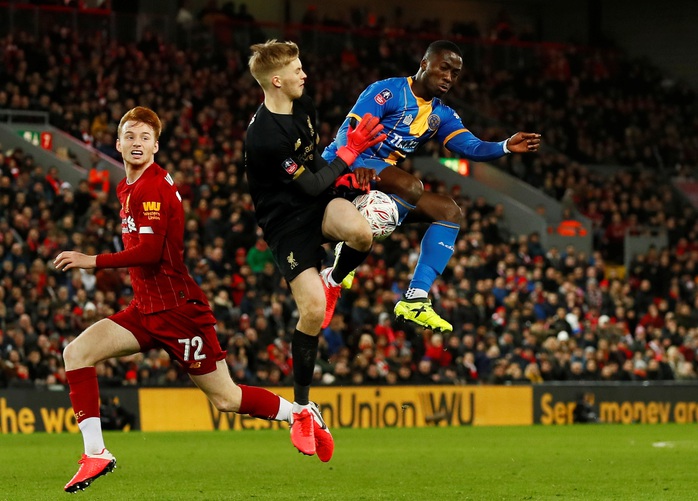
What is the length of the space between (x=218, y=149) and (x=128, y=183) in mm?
16573

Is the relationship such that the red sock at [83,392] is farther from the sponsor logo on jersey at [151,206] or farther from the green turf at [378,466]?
the sponsor logo on jersey at [151,206]

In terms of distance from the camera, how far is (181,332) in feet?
28.6

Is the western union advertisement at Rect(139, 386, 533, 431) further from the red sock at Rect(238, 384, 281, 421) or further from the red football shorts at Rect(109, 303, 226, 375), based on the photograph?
the red football shorts at Rect(109, 303, 226, 375)

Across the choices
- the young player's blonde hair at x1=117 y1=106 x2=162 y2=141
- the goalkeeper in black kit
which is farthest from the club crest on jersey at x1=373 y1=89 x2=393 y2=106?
the young player's blonde hair at x1=117 y1=106 x2=162 y2=141

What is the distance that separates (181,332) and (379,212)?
64.9 inches

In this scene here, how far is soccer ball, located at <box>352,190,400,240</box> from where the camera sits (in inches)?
360

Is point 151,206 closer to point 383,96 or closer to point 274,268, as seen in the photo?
point 383,96

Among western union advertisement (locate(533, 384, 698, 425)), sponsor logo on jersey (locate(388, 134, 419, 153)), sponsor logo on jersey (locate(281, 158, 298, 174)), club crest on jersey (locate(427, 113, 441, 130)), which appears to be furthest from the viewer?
western union advertisement (locate(533, 384, 698, 425))

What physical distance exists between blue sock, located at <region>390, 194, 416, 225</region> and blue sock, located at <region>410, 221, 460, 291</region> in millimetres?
251

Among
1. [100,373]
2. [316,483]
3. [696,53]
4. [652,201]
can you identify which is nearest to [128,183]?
[316,483]

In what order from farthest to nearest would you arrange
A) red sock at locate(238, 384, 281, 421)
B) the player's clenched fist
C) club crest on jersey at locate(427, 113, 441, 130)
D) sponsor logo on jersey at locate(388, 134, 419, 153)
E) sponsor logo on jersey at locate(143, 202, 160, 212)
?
club crest on jersey at locate(427, 113, 441, 130)
sponsor logo on jersey at locate(388, 134, 419, 153)
red sock at locate(238, 384, 281, 421)
sponsor logo on jersey at locate(143, 202, 160, 212)
the player's clenched fist

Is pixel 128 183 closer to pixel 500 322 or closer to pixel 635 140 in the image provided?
pixel 500 322

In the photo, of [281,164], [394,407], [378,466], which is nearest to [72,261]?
Result: [281,164]

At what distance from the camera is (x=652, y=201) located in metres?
30.5
